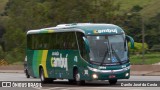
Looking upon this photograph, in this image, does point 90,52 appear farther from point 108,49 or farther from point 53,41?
point 53,41

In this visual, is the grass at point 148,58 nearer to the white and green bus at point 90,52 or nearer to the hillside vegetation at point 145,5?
the white and green bus at point 90,52

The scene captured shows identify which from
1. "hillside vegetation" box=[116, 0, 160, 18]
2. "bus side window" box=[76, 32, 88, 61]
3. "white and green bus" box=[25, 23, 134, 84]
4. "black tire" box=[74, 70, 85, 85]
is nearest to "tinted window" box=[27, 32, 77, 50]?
"white and green bus" box=[25, 23, 134, 84]

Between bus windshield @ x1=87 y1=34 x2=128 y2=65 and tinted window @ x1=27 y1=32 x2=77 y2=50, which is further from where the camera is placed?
tinted window @ x1=27 y1=32 x2=77 y2=50

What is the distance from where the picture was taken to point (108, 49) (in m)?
25.3

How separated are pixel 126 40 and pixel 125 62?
3.98 feet

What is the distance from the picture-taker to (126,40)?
85.8 feet

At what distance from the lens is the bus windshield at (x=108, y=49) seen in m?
25.2

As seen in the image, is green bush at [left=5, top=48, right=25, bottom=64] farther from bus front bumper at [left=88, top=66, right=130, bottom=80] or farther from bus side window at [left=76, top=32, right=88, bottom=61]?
bus front bumper at [left=88, top=66, right=130, bottom=80]

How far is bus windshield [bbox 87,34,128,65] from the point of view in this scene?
25.2m

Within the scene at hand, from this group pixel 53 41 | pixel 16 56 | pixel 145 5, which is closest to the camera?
pixel 53 41

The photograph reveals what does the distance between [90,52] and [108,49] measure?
851mm

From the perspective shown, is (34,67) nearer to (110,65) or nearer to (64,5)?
(110,65)

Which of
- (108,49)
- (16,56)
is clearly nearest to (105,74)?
(108,49)

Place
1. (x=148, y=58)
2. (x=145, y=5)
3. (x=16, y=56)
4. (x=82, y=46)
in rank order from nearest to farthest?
(x=82, y=46) < (x=148, y=58) < (x=16, y=56) < (x=145, y=5)
